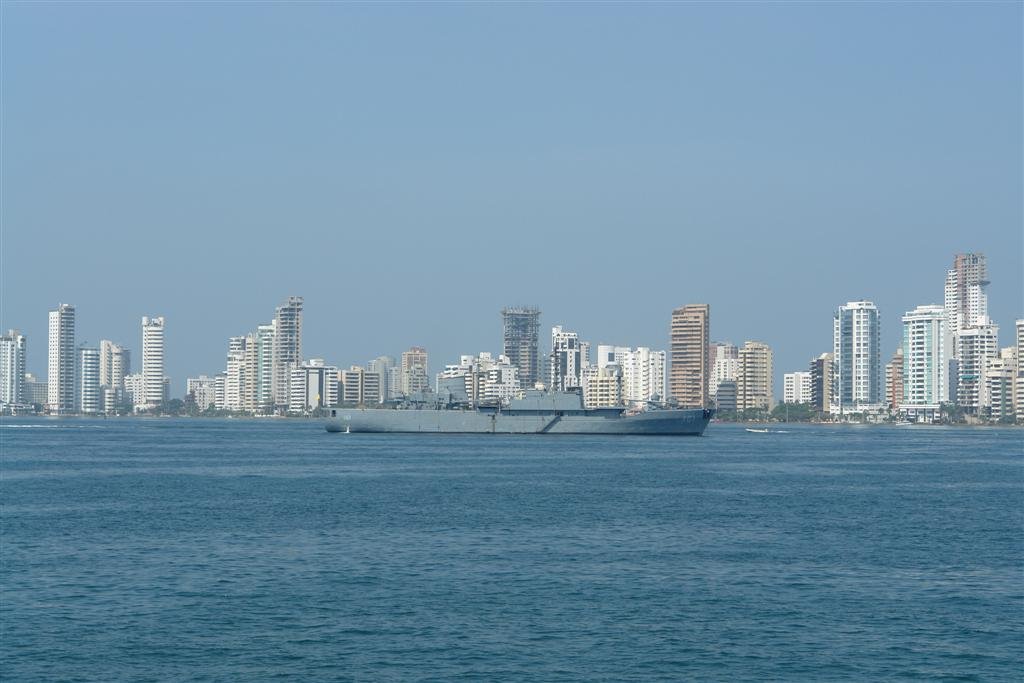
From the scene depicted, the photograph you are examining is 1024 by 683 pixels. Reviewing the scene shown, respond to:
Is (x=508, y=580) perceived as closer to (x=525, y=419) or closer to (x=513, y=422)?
(x=525, y=419)

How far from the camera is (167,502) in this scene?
4959 centimetres

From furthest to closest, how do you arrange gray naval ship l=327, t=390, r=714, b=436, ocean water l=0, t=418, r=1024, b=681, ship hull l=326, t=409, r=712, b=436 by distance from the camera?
gray naval ship l=327, t=390, r=714, b=436, ship hull l=326, t=409, r=712, b=436, ocean water l=0, t=418, r=1024, b=681

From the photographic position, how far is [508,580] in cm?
3130

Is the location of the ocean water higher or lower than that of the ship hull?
lower

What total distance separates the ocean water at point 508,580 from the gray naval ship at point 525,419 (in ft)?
201

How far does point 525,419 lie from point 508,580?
306ft

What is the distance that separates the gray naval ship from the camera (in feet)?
404

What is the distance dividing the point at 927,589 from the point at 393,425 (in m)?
101

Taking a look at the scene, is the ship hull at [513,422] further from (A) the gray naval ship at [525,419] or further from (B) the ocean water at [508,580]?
(B) the ocean water at [508,580]

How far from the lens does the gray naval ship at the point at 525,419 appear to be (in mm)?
123125

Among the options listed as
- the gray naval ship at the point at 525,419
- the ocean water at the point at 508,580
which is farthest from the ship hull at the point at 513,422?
the ocean water at the point at 508,580

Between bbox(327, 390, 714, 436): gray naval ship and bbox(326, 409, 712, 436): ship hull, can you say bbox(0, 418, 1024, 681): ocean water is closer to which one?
bbox(326, 409, 712, 436): ship hull

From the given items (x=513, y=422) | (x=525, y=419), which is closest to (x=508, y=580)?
(x=525, y=419)

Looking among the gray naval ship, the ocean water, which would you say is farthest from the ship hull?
the ocean water
